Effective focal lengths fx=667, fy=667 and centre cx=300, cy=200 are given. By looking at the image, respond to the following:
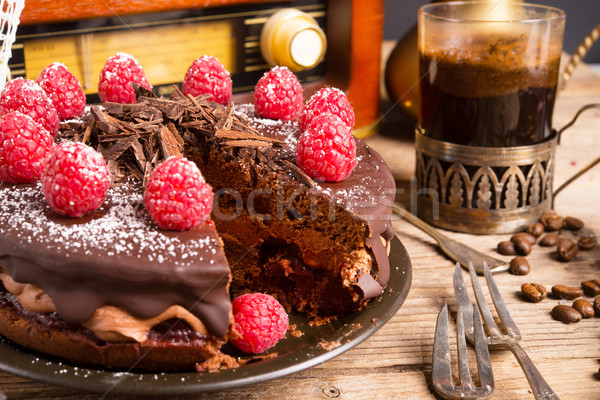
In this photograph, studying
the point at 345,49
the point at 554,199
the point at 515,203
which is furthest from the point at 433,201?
the point at 345,49

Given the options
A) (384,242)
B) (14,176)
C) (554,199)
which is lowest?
(554,199)

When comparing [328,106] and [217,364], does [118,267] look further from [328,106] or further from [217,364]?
[328,106]

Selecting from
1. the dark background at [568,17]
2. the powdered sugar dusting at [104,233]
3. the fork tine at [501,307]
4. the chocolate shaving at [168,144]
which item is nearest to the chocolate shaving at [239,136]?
the chocolate shaving at [168,144]

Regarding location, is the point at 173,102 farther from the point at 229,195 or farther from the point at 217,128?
the point at 229,195

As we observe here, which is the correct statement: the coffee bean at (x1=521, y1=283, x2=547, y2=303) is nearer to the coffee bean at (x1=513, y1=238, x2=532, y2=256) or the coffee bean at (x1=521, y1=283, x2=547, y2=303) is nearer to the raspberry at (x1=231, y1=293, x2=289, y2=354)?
the coffee bean at (x1=513, y1=238, x2=532, y2=256)

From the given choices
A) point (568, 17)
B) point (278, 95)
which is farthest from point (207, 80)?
point (568, 17)

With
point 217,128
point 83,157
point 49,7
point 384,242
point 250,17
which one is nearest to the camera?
point 83,157

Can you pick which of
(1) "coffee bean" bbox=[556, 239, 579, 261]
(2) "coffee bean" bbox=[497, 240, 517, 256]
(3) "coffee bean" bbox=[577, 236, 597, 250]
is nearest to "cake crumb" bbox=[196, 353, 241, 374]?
(2) "coffee bean" bbox=[497, 240, 517, 256]
